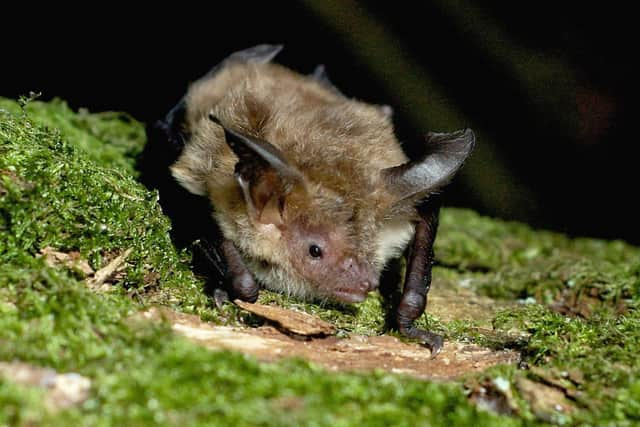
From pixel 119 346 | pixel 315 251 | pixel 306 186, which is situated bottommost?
pixel 119 346

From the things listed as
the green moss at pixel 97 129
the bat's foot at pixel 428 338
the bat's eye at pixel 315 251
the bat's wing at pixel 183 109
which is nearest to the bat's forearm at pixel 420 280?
the bat's foot at pixel 428 338

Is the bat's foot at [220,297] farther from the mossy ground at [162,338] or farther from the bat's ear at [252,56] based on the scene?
the bat's ear at [252,56]

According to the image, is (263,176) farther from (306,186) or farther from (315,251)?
(315,251)

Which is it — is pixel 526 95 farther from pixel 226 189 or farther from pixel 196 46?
pixel 226 189

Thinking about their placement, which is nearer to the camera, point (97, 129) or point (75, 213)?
point (75, 213)

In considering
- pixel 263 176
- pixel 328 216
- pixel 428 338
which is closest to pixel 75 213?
pixel 263 176

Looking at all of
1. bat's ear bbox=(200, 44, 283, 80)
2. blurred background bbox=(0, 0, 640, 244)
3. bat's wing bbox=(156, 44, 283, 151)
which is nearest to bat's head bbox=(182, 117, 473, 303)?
bat's wing bbox=(156, 44, 283, 151)

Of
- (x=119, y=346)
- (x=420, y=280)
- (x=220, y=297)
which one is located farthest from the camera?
(x=420, y=280)
